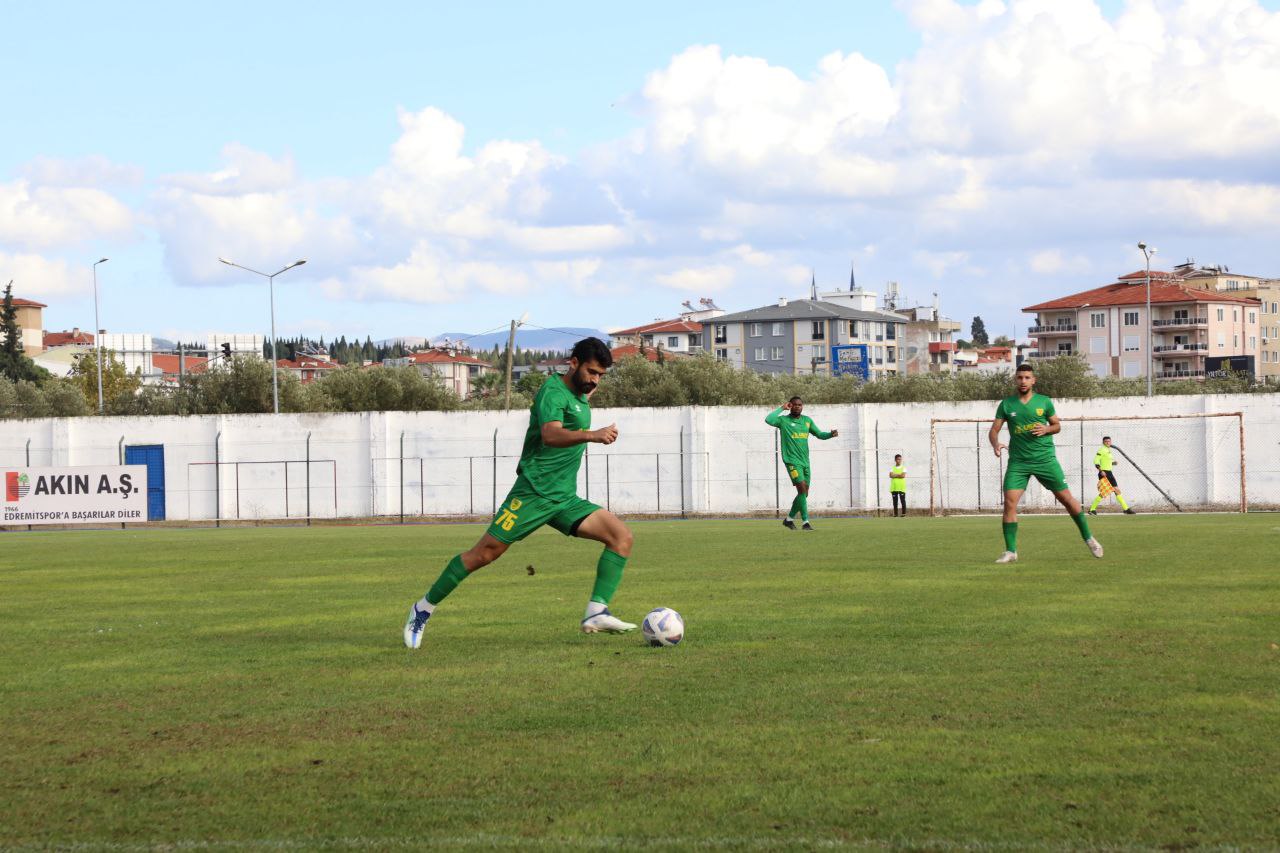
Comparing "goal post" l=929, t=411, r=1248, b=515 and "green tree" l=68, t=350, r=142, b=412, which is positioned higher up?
"green tree" l=68, t=350, r=142, b=412

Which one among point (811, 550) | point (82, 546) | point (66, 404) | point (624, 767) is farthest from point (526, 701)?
point (66, 404)

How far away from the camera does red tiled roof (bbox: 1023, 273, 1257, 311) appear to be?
132250 millimetres

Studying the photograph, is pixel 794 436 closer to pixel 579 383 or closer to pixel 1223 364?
pixel 579 383

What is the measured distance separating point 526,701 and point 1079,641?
3864mm

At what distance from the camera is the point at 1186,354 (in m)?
133

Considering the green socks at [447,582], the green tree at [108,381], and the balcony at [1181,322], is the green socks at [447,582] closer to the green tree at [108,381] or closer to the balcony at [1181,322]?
the green tree at [108,381]

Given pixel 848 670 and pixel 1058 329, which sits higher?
pixel 1058 329

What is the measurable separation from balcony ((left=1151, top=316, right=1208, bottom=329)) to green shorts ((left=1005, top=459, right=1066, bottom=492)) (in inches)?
4820

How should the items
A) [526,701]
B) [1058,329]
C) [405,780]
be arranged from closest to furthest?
1. [405,780]
2. [526,701]
3. [1058,329]

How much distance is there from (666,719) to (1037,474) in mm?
11192

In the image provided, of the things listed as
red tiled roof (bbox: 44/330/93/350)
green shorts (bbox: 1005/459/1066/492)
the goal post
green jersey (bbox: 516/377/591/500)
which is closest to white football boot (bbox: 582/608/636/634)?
green jersey (bbox: 516/377/591/500)

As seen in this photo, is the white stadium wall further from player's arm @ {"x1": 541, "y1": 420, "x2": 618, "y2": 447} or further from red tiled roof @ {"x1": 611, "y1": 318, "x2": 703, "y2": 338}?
red tiled roof @ {"x1": 611, "y1": 318, "x2": 703, "y2": 338}

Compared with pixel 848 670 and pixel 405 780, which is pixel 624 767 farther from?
pixel 848 670

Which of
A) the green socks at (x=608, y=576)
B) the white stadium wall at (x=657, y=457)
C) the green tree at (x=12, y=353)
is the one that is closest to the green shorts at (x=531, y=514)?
the green socks at (x=608, y=576)
